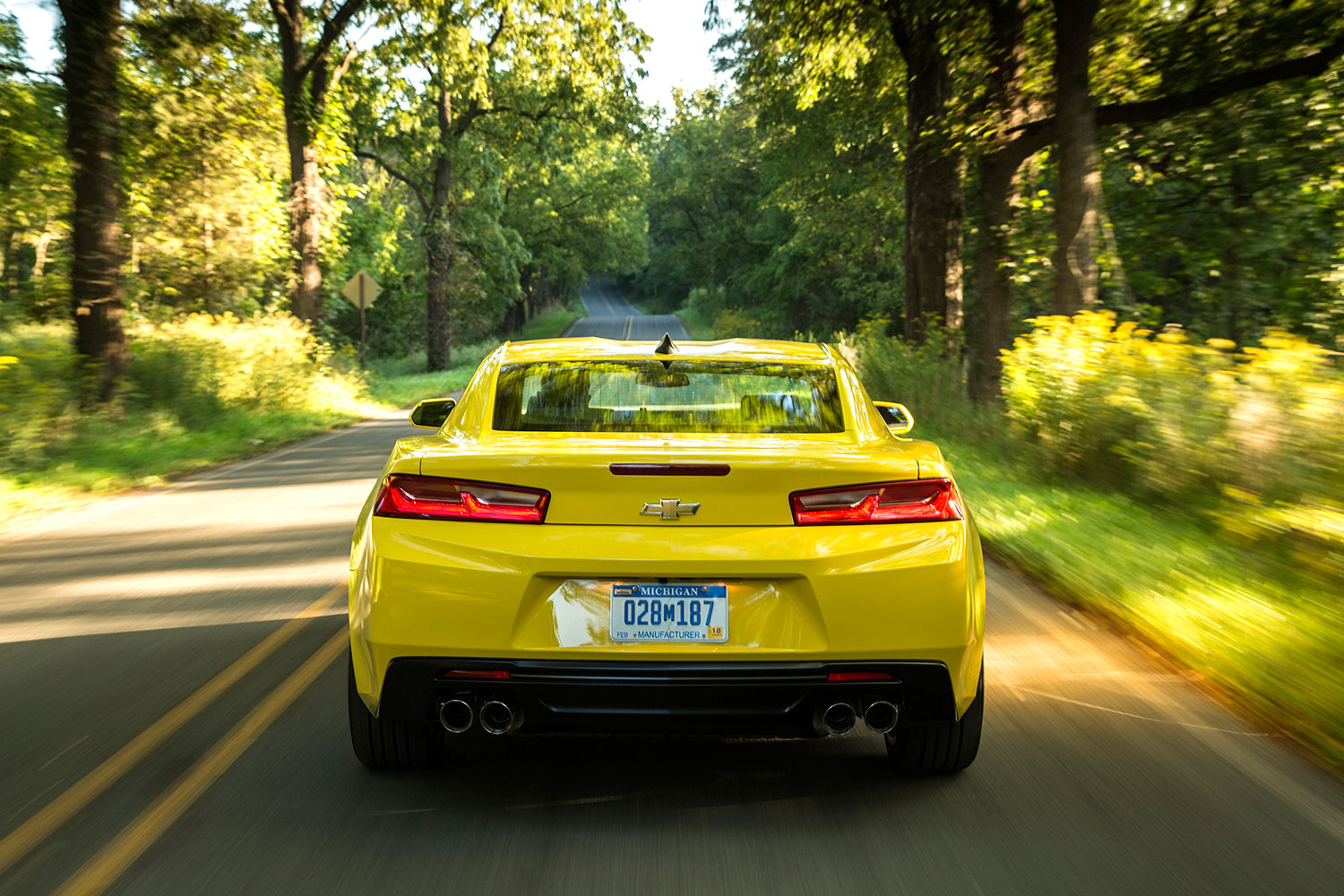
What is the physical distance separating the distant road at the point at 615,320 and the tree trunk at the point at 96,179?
114 ft

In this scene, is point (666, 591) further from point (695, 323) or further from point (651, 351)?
point (695, 323)

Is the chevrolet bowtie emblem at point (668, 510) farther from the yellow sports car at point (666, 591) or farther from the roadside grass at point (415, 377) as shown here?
the roadside grass at point (415, 377)

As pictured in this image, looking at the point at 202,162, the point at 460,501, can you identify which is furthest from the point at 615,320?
the point at 460,501

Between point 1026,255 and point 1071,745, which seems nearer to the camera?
point 1071,745

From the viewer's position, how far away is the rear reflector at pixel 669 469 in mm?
3564

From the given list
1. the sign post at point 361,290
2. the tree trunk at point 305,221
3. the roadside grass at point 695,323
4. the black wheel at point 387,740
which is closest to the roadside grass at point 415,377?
the sign post at point 361,290

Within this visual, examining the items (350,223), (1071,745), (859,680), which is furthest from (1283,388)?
(350,223)

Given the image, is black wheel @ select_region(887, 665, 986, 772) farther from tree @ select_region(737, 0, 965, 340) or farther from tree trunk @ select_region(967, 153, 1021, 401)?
tree @ select_region(737, 0, 965, 340)

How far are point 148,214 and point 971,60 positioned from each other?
2085 cm

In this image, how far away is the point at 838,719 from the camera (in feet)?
11.8

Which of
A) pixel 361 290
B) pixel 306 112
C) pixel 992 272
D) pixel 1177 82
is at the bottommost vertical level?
pixel 992 272

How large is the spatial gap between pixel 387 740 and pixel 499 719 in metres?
0.62

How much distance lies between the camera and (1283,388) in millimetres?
7688

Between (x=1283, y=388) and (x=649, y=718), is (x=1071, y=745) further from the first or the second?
(x=1283, y=388)
